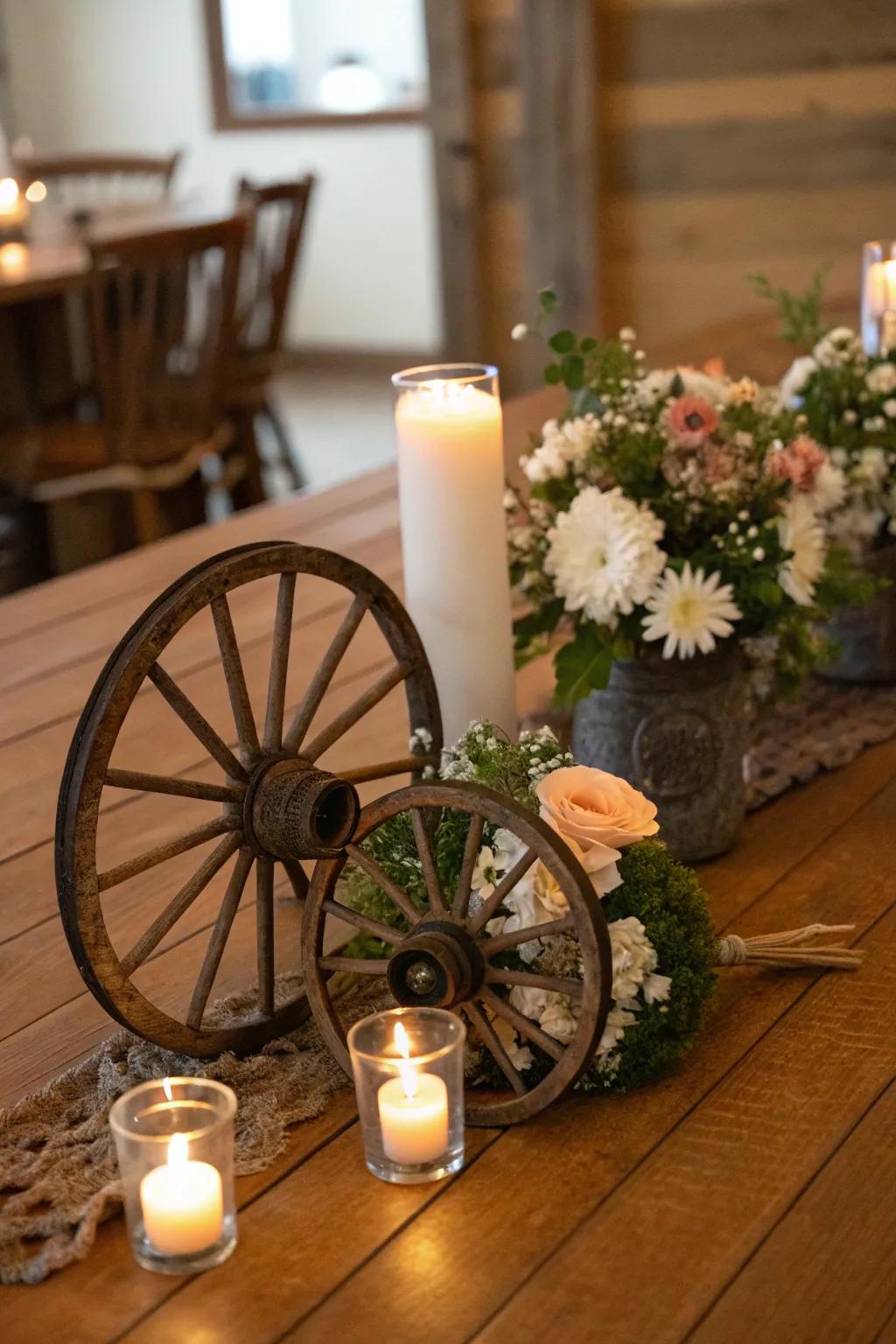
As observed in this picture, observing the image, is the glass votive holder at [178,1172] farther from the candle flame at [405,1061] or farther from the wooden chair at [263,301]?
the wooden chair at [263,301]

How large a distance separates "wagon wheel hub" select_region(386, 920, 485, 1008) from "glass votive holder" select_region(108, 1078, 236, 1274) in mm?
150

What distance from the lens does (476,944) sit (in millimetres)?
1019

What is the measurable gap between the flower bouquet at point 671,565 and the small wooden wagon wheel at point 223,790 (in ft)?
0.62

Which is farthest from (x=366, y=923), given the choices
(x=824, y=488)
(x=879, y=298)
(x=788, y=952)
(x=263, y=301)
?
(x=263, y=301)

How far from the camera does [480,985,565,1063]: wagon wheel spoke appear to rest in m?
1.01

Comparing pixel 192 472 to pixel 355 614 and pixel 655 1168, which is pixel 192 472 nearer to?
pixel 355 614

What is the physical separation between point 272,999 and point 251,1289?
0.26 m

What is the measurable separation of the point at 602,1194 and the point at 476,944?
160 mm

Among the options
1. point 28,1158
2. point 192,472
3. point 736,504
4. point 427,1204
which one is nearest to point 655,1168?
point 427,1204

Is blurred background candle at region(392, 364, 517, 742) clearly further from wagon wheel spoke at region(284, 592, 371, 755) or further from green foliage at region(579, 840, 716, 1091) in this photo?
green foliage at region(579, 840, 716, 1091)

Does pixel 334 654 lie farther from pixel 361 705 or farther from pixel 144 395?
pixel 144 395

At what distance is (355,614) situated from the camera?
1.18 meters

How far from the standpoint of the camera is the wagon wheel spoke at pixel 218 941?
1075 millimetres

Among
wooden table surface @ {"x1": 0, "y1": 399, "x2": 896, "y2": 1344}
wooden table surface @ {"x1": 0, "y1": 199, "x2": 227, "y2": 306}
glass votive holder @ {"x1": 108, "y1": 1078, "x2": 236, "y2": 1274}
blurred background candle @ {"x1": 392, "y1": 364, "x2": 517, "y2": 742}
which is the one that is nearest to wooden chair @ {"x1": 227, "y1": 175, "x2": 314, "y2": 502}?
wooden table surface @ {"x1": 0, "y1": 199, "x2": 227, "y2": 306}
